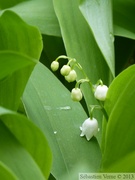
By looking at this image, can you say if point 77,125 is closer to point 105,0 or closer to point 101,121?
point 101,121

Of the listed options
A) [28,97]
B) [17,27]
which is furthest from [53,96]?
[17,27]

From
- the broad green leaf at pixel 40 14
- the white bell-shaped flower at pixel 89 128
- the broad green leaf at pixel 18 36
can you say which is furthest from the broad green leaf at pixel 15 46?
the broad green leaf at pixel 40 14

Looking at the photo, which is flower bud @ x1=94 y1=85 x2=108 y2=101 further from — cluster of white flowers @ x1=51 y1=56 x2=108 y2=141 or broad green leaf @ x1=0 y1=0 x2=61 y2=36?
broad green leaf @ x1=0 y1=0 x2=61 y2=36

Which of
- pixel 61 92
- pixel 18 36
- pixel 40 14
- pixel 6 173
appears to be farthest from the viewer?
pixel 40 14

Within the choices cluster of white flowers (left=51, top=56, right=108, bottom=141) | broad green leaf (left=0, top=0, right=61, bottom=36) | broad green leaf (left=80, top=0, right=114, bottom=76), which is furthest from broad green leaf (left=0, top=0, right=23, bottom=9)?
cluster of white flowers (left=51, top=56, right=108, bottom=141)

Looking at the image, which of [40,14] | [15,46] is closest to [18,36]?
[15,46]

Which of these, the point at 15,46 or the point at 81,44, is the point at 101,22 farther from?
the point at 15,46

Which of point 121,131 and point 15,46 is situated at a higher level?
point 15,46
